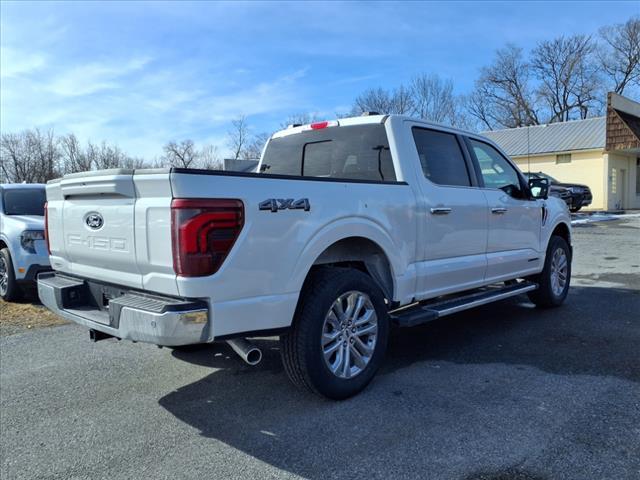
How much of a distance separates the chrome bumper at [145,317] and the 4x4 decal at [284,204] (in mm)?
690

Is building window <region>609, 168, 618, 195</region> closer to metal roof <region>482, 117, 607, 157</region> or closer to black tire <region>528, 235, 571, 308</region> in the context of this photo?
metal roof <region>482, 117, 607, 157</region>

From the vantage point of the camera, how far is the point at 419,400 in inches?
150

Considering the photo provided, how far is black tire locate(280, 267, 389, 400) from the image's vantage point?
349cm

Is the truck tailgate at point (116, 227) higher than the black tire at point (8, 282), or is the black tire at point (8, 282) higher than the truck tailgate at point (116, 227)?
the truck tailgate at point (116, 227)

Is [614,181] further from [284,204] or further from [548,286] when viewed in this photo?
[284,204]

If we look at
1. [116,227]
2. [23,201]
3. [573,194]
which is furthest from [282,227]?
[573,194]

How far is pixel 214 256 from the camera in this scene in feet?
9.89

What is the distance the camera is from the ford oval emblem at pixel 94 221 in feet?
11.6

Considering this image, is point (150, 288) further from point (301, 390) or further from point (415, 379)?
point (415, 379)

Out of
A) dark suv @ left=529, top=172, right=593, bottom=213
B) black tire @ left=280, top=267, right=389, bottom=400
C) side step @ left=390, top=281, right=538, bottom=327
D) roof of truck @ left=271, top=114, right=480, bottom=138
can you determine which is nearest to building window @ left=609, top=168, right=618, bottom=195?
dark suv @ left=529, top=172, right=593, bottom=213

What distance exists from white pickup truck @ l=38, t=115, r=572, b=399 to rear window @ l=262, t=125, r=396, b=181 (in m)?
0.01

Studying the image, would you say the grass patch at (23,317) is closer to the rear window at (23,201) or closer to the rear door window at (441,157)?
the rear window at (23,201)

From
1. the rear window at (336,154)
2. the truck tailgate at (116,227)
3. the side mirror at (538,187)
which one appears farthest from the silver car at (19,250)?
the side mirror at (538,187)

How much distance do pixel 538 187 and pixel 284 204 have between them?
3917 mm
